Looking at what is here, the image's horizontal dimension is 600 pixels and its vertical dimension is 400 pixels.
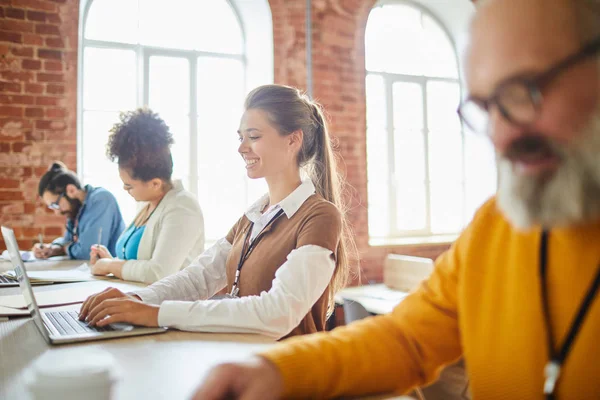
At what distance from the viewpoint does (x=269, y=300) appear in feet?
4.46

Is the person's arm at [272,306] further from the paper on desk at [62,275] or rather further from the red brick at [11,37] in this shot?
the red brick at [11,37]

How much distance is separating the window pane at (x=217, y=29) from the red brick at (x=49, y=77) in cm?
134

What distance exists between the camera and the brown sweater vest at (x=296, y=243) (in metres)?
1.51

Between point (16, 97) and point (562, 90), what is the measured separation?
3.97 metres

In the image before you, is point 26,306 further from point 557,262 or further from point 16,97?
point 16,97

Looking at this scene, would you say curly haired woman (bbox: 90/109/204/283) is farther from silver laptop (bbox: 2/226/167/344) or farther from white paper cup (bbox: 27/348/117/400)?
white paper cup (bbox: 27/348/117/400)

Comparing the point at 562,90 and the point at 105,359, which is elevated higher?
the point at 562,90

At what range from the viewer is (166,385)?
0.88 m

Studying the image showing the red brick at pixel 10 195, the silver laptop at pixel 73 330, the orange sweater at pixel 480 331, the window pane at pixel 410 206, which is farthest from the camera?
the window pane at pixel 410 206

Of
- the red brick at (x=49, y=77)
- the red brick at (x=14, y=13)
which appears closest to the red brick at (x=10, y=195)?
the red brick at (x=49, y=77)

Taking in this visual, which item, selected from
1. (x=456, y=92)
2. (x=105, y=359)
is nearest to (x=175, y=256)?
(x=105, y=359)

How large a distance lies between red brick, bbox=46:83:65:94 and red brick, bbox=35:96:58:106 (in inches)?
1.9

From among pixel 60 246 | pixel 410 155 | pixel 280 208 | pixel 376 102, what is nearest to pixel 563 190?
pixel 280 208

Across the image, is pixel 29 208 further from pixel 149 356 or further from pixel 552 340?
pixel 552 340
